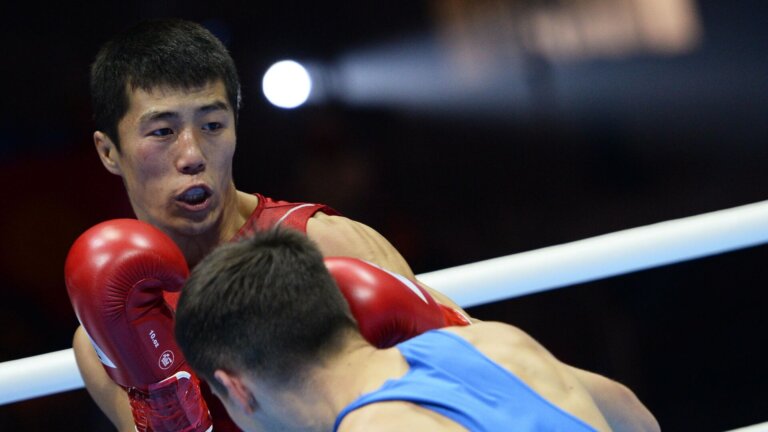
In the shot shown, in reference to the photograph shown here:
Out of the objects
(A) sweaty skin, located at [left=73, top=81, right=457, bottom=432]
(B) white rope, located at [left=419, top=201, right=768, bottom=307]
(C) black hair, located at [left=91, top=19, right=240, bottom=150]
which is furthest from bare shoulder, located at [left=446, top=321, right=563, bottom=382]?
(C) black hair, located at [left=91, top=19, right=240, bottom=150]

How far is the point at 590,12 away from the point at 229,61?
315cm

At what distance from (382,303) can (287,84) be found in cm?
273

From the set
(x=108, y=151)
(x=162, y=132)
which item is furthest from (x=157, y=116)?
(x=108, y=151)

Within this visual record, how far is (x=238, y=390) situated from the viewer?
1183 millimetres

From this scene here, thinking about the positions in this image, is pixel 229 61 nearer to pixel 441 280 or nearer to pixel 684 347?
pixel 441 280

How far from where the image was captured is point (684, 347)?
13.7 ft

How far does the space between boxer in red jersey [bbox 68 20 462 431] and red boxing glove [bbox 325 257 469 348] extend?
0.25 m

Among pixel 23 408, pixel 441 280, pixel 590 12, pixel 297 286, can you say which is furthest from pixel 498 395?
pixel 590 12

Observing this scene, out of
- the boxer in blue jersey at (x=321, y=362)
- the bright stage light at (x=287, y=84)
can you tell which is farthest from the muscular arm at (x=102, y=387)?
the bright stage light at (x=287, y=84)

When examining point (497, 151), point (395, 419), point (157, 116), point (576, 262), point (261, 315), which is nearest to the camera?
point (395, 419)

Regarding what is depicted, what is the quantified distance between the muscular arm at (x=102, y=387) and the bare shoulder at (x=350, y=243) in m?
0.41

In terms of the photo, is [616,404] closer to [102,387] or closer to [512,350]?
[512,350]

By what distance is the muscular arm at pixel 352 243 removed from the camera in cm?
163

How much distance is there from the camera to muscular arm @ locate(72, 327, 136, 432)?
5.51ft
